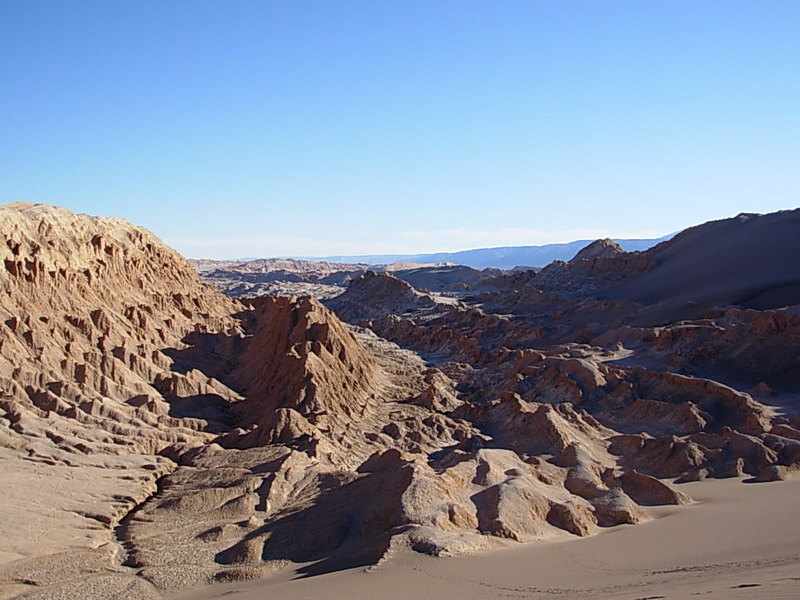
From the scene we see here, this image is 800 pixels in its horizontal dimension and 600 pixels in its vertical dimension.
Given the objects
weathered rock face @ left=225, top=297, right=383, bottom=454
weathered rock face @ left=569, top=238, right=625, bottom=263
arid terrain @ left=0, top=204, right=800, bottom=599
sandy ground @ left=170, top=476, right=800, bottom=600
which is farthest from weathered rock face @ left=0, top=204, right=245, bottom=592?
weathered rock face @ left=569, top=238, right=625, bottom=263

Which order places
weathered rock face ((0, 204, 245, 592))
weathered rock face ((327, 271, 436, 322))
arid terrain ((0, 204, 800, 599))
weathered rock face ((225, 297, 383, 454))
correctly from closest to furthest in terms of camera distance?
arid terrain ((0, 204, 800, 599)) → weathered rock face ((0, 204, 245, 592)) → weathered rock face ((225, 297, 383, 454)) → weathered rock face ((327, 271, 436, 322))

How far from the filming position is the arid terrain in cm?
1884

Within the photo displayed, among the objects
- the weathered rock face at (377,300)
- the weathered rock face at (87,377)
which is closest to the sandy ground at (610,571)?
the weathered rock face at (87,377)

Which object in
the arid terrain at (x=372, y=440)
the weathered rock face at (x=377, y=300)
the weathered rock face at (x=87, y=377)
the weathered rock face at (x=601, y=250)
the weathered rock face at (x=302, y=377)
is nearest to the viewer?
the arid terrain at (x=372, y=440)

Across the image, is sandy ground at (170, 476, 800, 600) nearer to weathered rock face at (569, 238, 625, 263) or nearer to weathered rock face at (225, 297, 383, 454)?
weathered rock face at (225, 297, 383, 454)

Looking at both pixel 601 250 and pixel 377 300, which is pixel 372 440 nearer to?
pixel 377 300

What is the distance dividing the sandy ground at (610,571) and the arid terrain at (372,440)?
0.34ft

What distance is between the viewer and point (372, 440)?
34.8 meters

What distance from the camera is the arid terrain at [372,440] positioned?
18844 mm

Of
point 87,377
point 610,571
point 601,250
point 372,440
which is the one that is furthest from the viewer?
point 601,250

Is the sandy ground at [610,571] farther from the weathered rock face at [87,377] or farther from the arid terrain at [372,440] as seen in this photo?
the weathered rock face at [87,377]

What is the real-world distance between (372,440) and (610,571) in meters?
18.6

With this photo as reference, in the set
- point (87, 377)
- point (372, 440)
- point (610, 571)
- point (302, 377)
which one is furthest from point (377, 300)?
point (610, 571)

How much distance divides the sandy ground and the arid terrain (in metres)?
0.10
